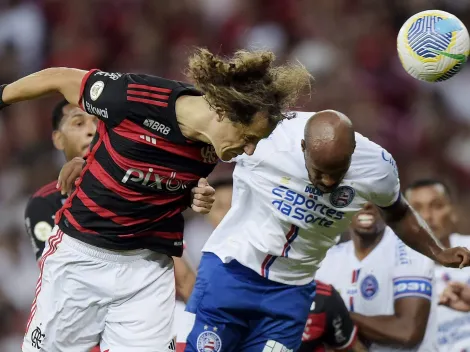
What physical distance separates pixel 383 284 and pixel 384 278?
0.04m

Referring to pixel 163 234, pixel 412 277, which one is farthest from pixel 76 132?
pixel 412 277

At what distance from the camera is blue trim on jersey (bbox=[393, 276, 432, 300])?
18.7 ft

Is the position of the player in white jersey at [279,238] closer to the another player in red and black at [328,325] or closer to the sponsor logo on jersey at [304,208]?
the sponsor logo on jersey at [304,208]

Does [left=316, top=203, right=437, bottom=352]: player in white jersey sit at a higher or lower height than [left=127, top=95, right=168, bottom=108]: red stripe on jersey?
lower

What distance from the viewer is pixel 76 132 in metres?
5.80

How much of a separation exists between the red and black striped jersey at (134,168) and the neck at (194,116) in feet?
0.09

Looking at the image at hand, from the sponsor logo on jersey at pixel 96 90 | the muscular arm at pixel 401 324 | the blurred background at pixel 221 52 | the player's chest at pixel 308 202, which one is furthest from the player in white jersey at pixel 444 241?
the sponsor logo on jersey at pixel 96 90

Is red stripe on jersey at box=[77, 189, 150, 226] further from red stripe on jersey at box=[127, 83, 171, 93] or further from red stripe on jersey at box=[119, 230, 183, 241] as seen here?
red stripe on jersey at box=[127, 83, 171, 93]

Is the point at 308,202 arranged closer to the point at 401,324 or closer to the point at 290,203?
the point at 290,203

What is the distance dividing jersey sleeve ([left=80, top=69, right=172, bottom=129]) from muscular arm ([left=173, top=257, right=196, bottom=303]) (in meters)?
1.50

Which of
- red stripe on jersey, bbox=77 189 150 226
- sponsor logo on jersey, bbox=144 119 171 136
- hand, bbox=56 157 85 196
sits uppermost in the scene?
sponsor logo on jersey, bbox=144 119 171 136

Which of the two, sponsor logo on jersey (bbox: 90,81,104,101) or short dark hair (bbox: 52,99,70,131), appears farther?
short dark hair (bbox: 52,99,70,131)

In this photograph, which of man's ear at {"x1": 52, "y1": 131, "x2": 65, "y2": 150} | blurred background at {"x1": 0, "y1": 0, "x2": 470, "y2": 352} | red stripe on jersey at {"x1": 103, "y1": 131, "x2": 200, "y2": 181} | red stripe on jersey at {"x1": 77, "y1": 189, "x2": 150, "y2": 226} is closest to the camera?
red stripe on jersey at {"x1": 103, "y1": 131, "x2": 200, "y2": 181}

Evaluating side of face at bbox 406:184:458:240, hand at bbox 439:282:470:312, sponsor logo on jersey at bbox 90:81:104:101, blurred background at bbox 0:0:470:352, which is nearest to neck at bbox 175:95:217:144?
sponsor logo on jersey at bbox 90:81:104:101
